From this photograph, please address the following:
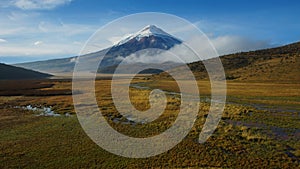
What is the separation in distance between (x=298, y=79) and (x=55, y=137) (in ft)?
332

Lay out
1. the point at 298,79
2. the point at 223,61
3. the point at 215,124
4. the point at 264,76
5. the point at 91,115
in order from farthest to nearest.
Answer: the point at 223,61 < the point at 264,76 < the point at 298,79 < the point at 91,115 < the point at 215,124

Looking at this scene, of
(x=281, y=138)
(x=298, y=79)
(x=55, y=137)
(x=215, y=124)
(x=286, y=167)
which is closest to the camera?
(x=286, y=167)

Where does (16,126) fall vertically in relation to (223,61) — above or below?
below

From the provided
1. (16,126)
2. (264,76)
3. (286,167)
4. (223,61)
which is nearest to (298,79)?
(264,76)

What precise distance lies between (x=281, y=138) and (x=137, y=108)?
23.2 m

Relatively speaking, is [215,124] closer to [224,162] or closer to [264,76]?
[224,162]

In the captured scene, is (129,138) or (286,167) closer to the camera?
(286,167)

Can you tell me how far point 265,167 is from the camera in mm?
16109

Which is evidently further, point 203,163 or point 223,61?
point 223,61

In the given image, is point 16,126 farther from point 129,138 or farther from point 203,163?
point 203,163

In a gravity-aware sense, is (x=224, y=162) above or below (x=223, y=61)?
below

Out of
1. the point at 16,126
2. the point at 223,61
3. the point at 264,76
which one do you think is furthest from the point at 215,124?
the point at 223,61

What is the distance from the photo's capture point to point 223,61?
6983 inches

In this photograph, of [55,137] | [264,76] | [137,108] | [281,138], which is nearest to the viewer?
[281,138]
